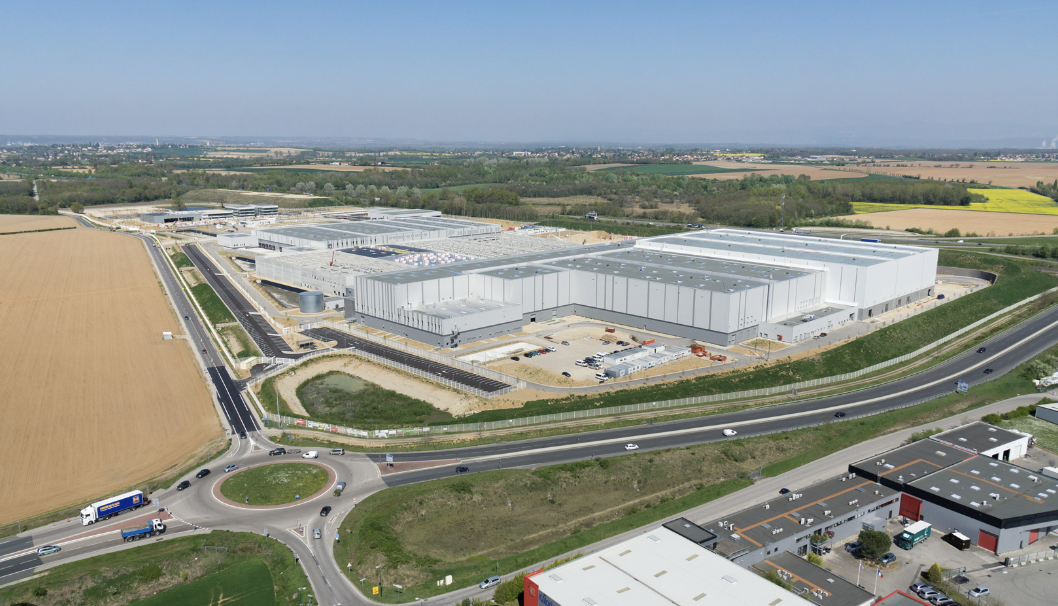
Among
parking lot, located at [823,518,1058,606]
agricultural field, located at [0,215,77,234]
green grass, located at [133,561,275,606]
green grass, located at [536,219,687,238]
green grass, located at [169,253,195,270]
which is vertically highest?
green grass, located at [536,219,687,238]

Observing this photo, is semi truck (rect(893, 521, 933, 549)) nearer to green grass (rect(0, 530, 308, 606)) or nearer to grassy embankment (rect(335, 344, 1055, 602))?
grassy embankment (rect(335, 344, 1055, 602))

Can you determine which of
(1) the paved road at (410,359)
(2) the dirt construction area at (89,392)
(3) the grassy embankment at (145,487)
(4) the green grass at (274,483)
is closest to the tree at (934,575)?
(4) the green grass at (274,483)

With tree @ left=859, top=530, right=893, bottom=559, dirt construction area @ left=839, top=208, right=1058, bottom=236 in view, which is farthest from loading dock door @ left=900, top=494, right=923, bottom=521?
dirt construction area @ left=839, top=208, right=1058, bottom=236

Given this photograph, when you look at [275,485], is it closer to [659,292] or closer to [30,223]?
[659,292]

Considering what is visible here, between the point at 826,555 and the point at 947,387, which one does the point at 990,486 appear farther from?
the point at 947,387

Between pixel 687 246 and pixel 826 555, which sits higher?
pixel 687 246

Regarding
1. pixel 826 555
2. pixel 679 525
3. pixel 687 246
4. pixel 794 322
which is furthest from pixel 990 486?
pixel 687 246
